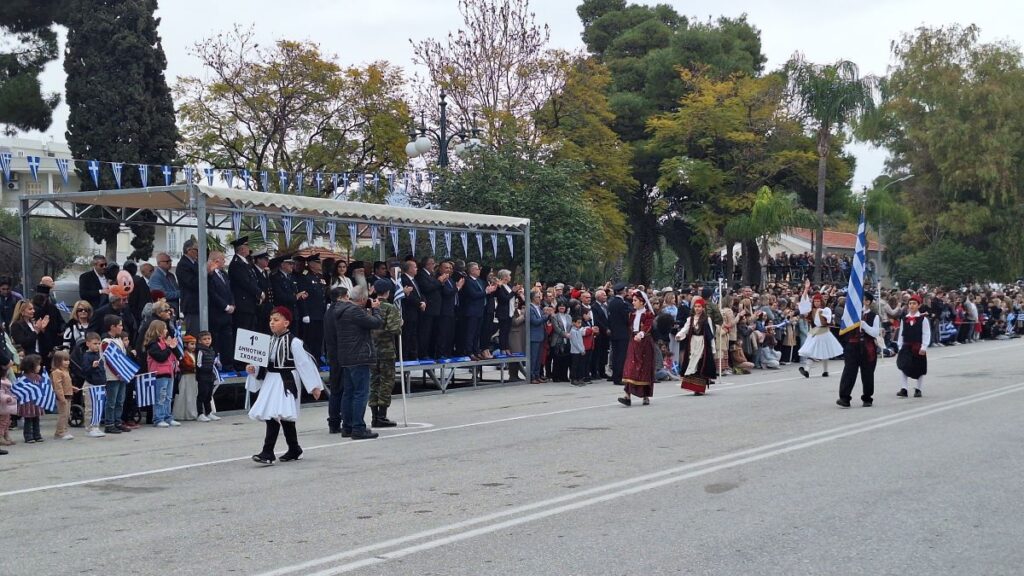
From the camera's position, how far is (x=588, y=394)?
20.1 meters

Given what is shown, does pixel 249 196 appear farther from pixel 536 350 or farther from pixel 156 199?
pixel 536 350

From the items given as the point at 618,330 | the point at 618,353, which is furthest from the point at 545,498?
the point at 618,353

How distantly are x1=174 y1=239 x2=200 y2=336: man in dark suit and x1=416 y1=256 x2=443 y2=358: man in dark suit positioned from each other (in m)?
4.56

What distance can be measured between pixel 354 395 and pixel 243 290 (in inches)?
179

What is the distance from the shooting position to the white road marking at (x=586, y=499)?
7.13 meters

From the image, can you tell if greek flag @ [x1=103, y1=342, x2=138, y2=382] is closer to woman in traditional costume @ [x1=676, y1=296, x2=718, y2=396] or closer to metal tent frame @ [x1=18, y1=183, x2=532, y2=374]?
metal tent frame @ [x1=18, y1=183, x2=532, y2=374]

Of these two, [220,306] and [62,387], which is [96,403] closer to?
[62,387]

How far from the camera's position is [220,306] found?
54.9 feet

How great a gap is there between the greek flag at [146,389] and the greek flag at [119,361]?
1.64ft

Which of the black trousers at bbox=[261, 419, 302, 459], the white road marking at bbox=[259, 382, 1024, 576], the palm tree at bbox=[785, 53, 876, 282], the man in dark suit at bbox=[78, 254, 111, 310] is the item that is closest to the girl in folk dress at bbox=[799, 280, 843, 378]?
the white road marking at bbox=[259, 382, 1024, 576]

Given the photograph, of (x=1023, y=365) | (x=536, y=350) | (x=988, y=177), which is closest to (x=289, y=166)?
(x=536, y=350)

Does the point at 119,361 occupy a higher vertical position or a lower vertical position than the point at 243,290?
lower

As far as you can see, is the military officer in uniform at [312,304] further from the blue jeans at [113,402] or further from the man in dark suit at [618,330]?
the man in dark suit at [618,330]

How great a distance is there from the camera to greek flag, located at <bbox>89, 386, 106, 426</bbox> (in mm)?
14359
